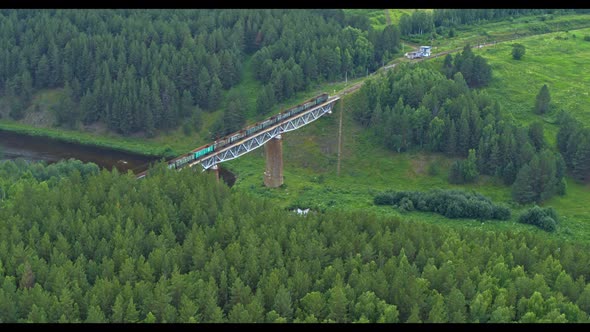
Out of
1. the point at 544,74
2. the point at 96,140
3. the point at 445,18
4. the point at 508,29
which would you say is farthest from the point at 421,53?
the point at 96,140

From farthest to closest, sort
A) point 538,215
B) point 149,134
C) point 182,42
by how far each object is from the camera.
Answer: point 182,42, point 149,134, point 538,215

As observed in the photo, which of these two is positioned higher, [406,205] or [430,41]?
[430,41]

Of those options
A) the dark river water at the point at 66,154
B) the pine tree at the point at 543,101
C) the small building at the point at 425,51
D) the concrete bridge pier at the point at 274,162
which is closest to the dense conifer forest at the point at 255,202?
the pine tree at the point at 543,101

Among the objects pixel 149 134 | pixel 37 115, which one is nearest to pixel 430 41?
pixel 149 134

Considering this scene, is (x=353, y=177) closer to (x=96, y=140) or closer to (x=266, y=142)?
(x=266, y=142)

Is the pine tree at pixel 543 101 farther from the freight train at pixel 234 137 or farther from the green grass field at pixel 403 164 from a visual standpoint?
the freight train at pixel 234 137

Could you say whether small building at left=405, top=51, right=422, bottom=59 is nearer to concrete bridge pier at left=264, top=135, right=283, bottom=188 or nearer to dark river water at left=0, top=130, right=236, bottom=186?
concrete bridge pier at left=264, top=135, right=283, bottom=188
